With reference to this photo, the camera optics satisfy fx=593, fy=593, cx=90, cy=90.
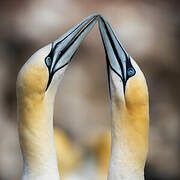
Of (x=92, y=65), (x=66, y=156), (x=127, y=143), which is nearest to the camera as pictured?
(x=127, y=143)

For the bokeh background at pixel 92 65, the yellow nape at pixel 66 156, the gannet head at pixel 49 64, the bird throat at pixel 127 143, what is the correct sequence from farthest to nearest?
the bokeh background at pixel 92 65 < the yellow nape at pixel 66 156 < the bird throat at pixel 127 143 < the gannet head at pixel 49 64

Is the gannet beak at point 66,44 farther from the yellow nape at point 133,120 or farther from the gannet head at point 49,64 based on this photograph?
the yellow nape at point 133,120

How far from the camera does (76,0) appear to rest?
3.69 m

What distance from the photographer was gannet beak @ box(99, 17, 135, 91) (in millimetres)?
2016

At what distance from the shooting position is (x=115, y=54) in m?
2.04

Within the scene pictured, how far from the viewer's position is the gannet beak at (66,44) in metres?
2.03

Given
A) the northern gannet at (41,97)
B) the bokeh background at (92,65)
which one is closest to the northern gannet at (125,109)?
the northern gannet at (41,97)

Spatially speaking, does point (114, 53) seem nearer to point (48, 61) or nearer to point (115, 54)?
point (115, 54)

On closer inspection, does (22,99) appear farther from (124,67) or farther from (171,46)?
(171,46)

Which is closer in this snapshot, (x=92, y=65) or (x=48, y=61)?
(x=48, y=61)

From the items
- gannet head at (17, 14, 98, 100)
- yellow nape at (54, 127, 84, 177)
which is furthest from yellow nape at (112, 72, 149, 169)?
yellow nape at (54, 127, 84, 177)

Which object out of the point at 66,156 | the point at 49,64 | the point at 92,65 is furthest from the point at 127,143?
the point at 92,65

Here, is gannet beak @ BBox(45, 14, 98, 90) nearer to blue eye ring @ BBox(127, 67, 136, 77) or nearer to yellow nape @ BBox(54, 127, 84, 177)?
blue eye ring @ BBox(127, 67, 136, 77)

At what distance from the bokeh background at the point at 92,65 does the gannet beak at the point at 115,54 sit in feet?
5.18
